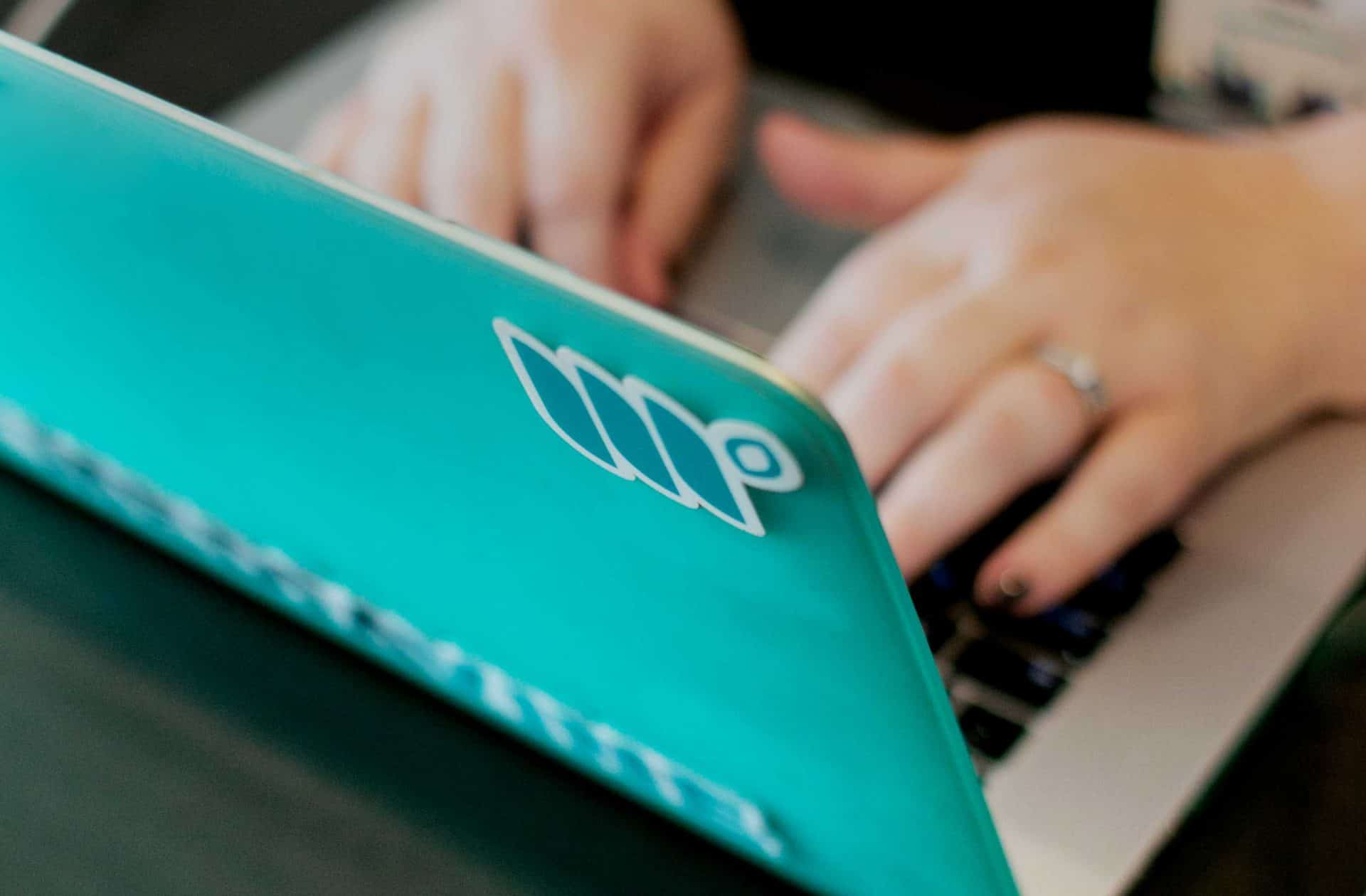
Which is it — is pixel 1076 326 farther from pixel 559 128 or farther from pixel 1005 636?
pixel 559 128

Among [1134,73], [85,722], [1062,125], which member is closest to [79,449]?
[85,722]

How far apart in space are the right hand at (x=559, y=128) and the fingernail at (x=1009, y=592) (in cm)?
22

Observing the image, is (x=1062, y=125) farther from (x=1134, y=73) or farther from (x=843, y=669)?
(x=843, y=669)

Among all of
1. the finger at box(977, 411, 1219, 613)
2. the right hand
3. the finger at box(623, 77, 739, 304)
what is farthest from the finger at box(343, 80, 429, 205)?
the finger at box(977, 411, 1219, 613)

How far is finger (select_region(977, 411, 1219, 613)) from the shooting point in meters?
0.44

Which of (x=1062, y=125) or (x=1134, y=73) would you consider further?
(x=1134, y=73)

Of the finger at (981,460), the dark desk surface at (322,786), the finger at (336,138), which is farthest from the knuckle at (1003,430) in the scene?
the finger at (336,138)

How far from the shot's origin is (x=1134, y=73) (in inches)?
30.3

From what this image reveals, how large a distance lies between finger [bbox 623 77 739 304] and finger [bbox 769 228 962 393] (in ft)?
0.26

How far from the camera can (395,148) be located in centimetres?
63

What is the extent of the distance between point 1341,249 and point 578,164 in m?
0.32

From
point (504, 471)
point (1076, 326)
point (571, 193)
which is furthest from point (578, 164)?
point (504, 471)

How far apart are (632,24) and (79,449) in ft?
1.16

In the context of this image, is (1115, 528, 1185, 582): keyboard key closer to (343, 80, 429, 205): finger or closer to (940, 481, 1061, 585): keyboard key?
(940, 481, 1061, 585): keyboard key
